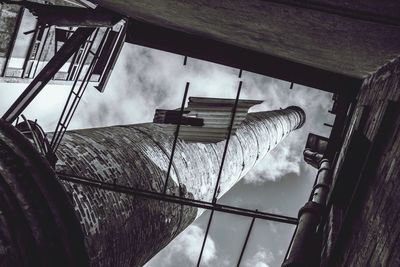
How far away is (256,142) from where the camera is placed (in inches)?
388

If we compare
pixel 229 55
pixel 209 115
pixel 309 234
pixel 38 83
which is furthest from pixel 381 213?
pixel 229 55

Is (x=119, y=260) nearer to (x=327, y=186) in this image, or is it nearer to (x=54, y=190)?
(x=54, y=190)

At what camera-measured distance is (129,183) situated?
5.21 metres

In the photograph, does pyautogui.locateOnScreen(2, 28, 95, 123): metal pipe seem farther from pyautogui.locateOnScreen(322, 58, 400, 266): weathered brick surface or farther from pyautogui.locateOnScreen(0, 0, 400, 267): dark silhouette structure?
pyautogui.locateOnScreen(322, 58, 400, 266): weathered brick surface

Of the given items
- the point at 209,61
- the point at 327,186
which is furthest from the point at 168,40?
the point at 327,186

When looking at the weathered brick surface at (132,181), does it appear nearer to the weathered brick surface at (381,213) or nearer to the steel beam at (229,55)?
the steel beam at (229,55)

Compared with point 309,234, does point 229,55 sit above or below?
above

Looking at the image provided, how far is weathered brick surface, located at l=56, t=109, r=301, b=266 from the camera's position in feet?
14.6

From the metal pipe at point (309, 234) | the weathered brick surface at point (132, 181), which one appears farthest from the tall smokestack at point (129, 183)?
the metal pipe at point (309, 234)

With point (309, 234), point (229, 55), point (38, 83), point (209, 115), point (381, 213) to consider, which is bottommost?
point (309, 234)

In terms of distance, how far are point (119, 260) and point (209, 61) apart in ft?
14.1

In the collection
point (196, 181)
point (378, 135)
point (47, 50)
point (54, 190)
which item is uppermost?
point (378, 135)

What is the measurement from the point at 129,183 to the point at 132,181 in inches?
3.0

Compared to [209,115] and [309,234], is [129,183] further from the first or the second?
[309,234]
